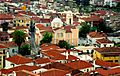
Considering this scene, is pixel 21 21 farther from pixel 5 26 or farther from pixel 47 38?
pixel 47 38

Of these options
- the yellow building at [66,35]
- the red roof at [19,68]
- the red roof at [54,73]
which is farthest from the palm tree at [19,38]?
the red roof at [54,73]

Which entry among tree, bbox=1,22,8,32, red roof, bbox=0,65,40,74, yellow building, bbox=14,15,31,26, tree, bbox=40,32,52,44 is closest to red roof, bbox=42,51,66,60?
red roof, bbox=0,65,40,74

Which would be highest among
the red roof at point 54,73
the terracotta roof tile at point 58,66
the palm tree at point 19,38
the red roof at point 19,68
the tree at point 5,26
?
the red roof at point 54,73

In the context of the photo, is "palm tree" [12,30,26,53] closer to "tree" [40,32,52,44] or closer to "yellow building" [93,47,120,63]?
"tree" [40,32,52,44]

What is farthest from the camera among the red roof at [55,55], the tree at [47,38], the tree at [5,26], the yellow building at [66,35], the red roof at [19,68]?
the tree at [5,26]

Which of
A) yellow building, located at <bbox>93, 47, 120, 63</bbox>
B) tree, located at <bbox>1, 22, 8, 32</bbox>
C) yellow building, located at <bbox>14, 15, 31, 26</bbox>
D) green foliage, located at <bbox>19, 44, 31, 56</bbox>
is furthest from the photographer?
yellow building, located at <bbox>14, 15, 31, 26</bbox>

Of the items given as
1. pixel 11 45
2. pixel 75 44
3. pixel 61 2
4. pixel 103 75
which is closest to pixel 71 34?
pixel 75 44

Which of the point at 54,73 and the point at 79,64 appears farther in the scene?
the point at 79,64

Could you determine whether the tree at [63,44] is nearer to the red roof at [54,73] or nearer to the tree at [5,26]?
the tree at [5,26]

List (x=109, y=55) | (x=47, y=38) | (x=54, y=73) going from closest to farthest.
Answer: (x=54, y=73)
(x=109, y=55)
(x=47, y=38)

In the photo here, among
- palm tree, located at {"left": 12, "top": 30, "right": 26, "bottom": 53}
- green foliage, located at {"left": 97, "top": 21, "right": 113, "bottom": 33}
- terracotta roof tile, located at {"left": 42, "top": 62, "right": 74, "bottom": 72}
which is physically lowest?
green foliage, located at {"left": 97, "top": 21, "right": 113, "bottom": 33}

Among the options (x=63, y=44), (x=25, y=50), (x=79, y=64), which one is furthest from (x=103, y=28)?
(x=79, y=64)
